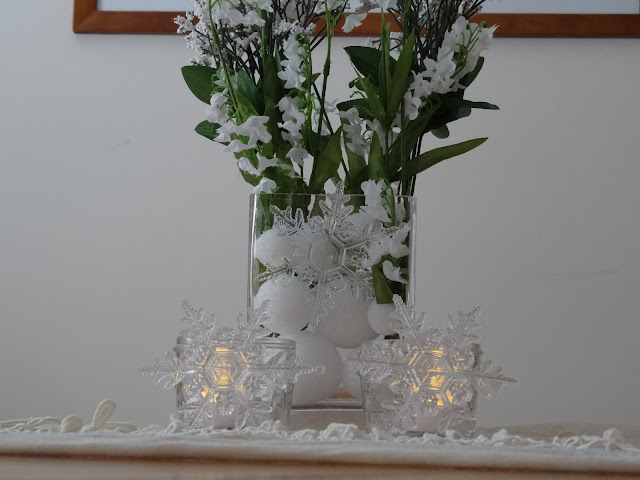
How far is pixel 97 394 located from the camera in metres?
1.40

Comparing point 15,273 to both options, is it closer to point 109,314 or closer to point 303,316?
point 109,314

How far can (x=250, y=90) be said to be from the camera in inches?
30.1

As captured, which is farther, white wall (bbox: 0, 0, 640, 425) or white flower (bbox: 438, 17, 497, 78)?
white wall (bbox: 0, 0, 640, 425)

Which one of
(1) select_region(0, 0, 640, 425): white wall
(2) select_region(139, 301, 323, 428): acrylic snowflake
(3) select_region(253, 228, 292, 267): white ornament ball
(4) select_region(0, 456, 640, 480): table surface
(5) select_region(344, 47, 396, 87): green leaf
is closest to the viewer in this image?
(4) select_region(0, 456, 640, 480): table surface

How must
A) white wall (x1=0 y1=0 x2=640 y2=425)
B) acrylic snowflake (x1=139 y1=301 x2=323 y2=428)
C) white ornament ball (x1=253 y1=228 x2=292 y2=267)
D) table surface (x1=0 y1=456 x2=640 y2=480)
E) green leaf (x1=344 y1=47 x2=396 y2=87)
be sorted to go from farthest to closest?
white wall (x1=0 y1=0 x2=640 y2=425) → green leaf (x1=344 y1=47 x2=396 y2=87) → white ornament ball (x1=253 y1=228 x2=292 y2=267) → acrylic snowflake (x1=139 y1=301 x2=323 y2=428) → table surface (x1=0 y1=456 x2=640 y2=480)

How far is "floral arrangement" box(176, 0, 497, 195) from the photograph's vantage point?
0.74 m

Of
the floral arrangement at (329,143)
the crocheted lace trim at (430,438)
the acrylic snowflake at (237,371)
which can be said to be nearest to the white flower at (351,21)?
the floral arrangement at (329,143)

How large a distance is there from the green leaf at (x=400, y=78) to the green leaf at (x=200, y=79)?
0.19m

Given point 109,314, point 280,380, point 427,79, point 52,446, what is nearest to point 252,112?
point 427,79

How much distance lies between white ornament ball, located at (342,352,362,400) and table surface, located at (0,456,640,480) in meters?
0.32

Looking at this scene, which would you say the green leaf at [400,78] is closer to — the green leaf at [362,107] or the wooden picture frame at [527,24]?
the green leaf at [362,107]

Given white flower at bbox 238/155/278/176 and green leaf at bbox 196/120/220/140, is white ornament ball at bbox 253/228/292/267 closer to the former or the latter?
white flower at bbox 238/155/278/176

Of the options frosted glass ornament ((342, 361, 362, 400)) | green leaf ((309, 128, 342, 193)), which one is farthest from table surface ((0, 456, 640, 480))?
green leaf ((309, 128, 342, 193))

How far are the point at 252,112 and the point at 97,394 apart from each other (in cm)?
79
